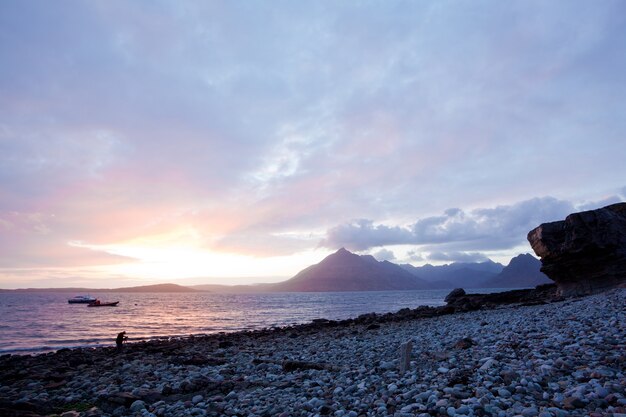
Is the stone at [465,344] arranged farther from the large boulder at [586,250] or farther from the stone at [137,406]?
the large boulder at [586,250]

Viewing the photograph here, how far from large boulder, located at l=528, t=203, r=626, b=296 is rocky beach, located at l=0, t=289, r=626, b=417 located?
2274 centimetres

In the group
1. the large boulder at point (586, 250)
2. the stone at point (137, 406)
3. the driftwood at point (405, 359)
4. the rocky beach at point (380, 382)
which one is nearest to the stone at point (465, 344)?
the rocky beach at point (380, 382)

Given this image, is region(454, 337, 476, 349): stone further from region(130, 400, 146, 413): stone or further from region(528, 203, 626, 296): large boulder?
region(528, 203, 626, 296): large boulder

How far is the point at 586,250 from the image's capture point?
3503 centimetres

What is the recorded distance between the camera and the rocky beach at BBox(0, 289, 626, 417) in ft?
22.8

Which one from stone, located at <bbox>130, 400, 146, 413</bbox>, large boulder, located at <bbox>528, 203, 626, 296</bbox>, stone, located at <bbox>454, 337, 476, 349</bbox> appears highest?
large boulder, located at <bbox>528, 203, 626, 296</bbox>

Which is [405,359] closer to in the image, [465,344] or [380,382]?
[380,382]

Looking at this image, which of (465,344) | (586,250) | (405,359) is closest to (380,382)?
(405,359)

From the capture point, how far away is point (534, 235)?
132 feet

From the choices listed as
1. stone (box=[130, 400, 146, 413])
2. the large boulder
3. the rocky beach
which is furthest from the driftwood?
the large boulder

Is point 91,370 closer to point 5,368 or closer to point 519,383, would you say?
point 5,368

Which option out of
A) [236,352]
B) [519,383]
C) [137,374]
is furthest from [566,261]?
[137,374]

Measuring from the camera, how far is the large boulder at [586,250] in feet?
114

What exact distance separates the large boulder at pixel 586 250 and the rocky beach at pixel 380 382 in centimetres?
2274
